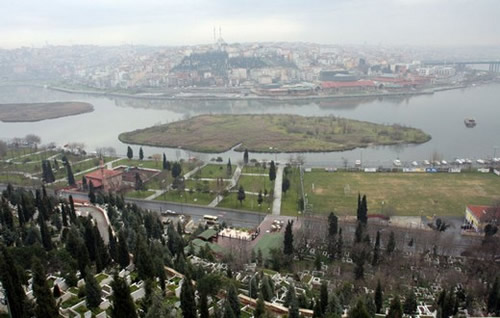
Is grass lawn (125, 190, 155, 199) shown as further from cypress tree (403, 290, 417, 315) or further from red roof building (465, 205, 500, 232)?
red roof building (465, 205, 500, 232)

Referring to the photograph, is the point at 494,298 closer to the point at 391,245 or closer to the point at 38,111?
the point at 391,245

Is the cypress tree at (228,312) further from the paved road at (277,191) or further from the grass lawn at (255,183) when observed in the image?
the grass lawn at (255,183)

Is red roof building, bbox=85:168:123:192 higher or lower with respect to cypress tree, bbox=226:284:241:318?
lower

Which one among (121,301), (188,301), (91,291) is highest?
(121,301)

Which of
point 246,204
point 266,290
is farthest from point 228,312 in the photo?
point 246,204

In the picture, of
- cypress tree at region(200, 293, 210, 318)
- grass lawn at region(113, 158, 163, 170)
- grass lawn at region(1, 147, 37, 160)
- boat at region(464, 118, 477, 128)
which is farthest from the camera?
boat at region(464, 118, 477, 128)

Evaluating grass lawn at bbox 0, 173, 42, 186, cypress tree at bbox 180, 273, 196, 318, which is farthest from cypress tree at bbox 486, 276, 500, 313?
grass lawn at bbox 0, 173, 42, 186
